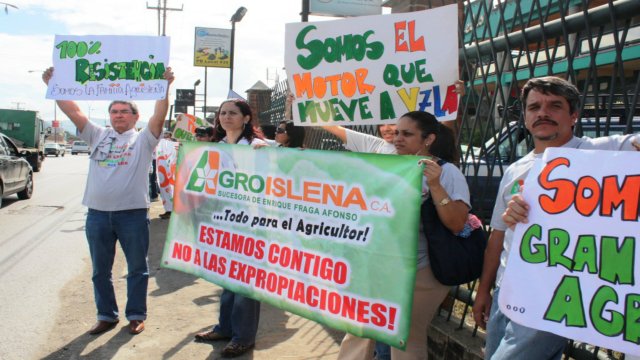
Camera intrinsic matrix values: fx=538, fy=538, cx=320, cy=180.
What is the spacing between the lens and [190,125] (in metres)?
9.04

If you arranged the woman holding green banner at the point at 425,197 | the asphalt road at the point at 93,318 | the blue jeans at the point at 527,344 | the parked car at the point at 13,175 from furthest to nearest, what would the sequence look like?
the parked car at the point at 13,175 → the asphalt road at the point at 93,318 → the woman holding green banner at the point at 425,197 → the blue jeans at the point at 527,344

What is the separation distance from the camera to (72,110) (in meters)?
4.47

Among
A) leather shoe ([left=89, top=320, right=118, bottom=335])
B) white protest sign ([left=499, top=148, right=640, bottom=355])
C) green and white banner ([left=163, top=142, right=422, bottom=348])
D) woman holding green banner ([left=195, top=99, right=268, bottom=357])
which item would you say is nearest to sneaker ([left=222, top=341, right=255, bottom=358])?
woman holding green banner ([left=195, top=99, right=268, bottom=357])

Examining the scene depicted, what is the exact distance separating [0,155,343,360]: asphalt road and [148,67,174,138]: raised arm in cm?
166

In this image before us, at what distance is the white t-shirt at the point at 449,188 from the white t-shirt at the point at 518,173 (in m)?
0.19

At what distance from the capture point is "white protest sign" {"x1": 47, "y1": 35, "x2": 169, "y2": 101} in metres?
4.43

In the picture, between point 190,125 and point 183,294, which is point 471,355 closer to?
point 183,294

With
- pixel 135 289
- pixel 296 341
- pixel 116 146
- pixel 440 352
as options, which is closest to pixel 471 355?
pixel 440 352

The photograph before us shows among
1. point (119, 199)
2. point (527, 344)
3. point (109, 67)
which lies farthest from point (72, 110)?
point (527, 344)

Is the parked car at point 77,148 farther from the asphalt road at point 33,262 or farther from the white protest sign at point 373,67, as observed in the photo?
the white protest sign at point 373,67

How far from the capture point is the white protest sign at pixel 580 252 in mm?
1896

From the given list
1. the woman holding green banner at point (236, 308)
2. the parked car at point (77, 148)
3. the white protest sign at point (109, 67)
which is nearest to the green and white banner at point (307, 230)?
the woman holding green banner at point (236, 308)

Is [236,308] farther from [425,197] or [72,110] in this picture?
[72,110]

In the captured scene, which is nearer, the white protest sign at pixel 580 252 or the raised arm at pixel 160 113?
the white protest sign at pixel 580 252
